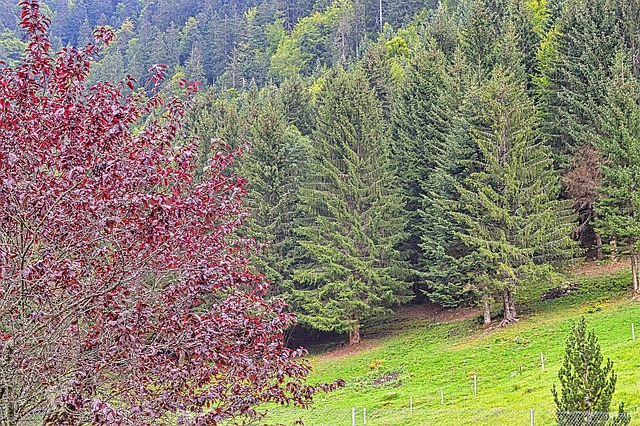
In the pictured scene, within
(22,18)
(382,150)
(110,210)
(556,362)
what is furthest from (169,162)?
(382,150)

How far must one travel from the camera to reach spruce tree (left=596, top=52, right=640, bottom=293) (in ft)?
87.9

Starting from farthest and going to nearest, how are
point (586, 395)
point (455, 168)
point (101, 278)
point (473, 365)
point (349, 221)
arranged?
point (349, 221) → point (455, 168) → point (473, 365) → point (586, 395) → point (101, 278)

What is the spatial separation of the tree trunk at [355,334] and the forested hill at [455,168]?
106 millimetres

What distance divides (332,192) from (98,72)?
62.6 meters

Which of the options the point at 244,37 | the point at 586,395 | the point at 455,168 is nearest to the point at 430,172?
the point at 455,168

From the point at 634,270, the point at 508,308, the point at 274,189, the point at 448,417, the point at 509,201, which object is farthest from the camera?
the point at 274,189

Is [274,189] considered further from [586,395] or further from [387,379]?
[586,395]

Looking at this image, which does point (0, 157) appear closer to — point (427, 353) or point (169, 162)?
point (169, 162)

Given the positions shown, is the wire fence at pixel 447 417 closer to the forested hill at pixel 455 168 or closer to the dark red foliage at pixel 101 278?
the dark red foliage at pixel 101 278

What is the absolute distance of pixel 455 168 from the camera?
31.6 m

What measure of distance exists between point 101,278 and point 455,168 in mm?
28051

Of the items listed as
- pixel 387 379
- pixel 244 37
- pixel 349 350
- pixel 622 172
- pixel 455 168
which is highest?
pixel 244 37

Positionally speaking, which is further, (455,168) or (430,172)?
(430,172)

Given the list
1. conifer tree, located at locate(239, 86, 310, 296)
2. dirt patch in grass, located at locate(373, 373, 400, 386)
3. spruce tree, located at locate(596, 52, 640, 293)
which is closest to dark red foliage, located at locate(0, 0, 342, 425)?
dirt patch in grass, located at locate(373, 373, 400, 386)
